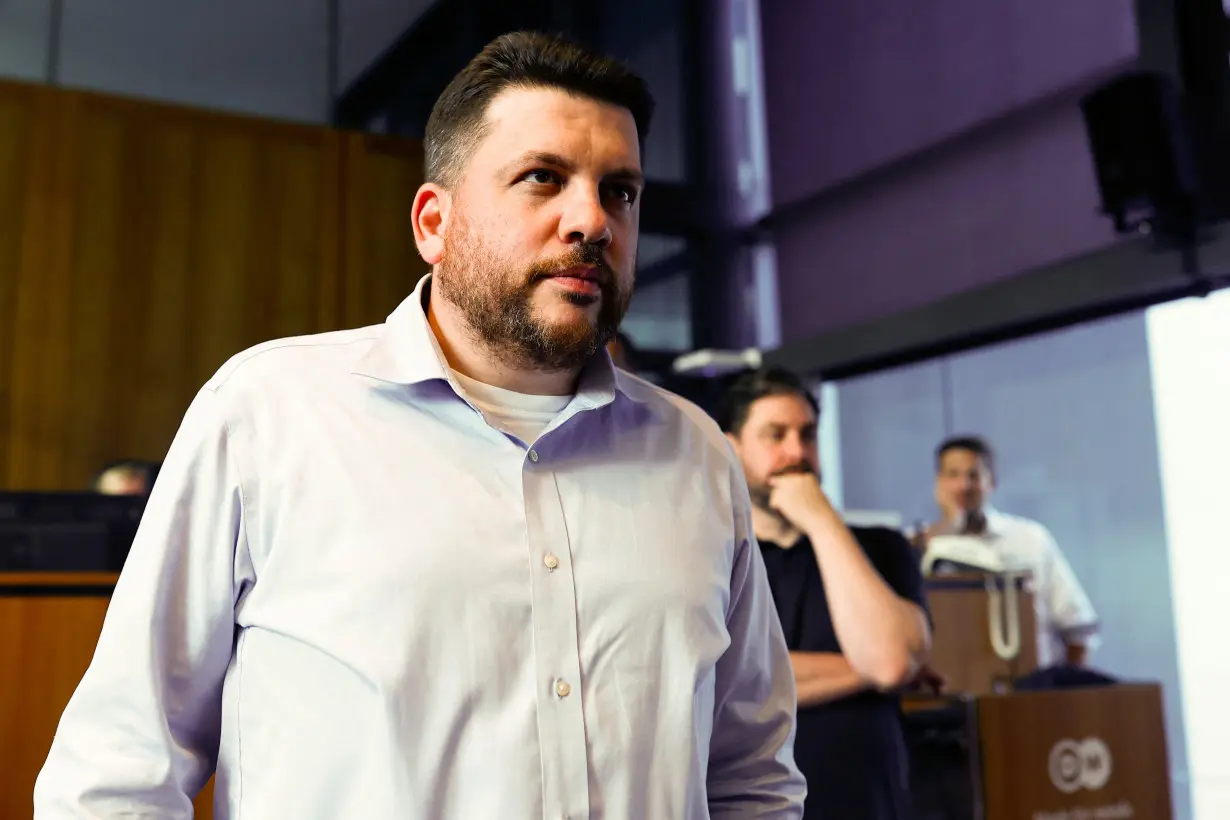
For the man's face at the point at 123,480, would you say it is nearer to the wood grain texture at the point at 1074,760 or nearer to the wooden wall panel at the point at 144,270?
the wooden wall panel at the point at 144,270

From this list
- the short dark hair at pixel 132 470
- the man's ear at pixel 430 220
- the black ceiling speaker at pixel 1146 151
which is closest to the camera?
the man's ear at pixel 430 220

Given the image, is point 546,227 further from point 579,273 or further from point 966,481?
point 966,481

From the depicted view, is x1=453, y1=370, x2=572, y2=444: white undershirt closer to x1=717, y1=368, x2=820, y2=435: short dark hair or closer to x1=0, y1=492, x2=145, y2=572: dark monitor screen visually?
x1=717, y1=368, x2=820, y2=435: short dark hair

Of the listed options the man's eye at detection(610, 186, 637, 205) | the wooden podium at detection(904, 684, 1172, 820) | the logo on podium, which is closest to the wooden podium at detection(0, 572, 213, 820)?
the man's eye at detection(610, 186, 637, 205)

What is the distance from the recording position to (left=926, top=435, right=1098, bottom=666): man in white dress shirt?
4.04m

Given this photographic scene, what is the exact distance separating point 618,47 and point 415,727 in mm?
5842

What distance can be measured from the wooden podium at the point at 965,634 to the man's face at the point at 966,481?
1.11m

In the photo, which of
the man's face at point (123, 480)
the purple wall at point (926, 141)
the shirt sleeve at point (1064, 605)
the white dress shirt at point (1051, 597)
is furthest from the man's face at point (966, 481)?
the man's face at point (123, 480)

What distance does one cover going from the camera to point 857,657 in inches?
73.0

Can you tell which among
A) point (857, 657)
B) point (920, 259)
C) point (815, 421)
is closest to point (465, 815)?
→ point (857, 657)

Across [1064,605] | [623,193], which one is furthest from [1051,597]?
[623,193]

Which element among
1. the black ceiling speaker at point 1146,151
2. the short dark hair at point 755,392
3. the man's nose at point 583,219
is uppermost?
the black ceiling speaker at point 1146,151

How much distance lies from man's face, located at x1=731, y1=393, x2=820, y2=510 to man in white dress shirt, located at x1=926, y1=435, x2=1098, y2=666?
89.0 inches

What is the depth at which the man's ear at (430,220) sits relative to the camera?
1.13m
